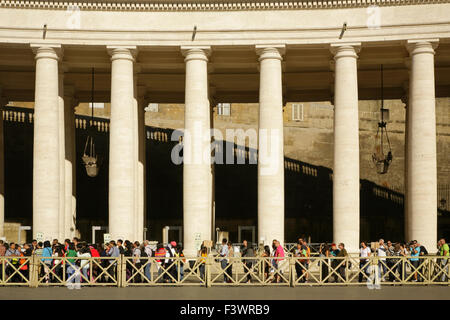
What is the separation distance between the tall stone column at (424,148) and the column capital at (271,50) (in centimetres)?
791

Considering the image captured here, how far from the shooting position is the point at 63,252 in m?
43.2

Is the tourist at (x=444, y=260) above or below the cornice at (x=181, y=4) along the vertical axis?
below

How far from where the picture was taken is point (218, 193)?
82562mm

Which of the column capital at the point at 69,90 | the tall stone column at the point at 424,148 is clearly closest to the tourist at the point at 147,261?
the tall stone column at the point at 424,148

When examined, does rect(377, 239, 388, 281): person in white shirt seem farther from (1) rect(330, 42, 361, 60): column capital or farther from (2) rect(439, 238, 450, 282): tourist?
(1) rect(330, 42, 361, 60): column capital

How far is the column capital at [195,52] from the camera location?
53.8m

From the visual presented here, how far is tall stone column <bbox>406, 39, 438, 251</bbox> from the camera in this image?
5203cm

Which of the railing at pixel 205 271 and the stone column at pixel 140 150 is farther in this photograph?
the stone column at pixel 140 150

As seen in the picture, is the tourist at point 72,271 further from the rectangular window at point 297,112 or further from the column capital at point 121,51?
the rectangular window at point 297,112

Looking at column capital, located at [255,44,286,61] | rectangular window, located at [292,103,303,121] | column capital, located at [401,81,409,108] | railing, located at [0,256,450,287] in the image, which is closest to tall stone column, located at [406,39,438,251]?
column capital, located at [255,44,286,61]
